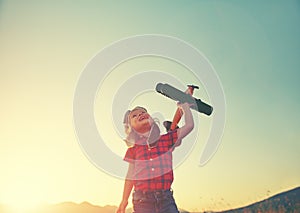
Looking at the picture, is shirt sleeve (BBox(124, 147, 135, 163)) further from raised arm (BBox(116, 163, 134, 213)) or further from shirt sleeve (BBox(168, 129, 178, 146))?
shirt sleeve (BBox(168, 129, 178, 146))

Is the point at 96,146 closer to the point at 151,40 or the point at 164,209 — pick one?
the point at 164,209

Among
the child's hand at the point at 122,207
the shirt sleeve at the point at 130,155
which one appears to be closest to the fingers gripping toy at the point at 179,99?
the shirt sleeve at the point at 130,155

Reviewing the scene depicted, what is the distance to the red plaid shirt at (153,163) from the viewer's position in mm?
1204

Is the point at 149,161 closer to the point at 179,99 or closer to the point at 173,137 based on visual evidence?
the point at 173,137

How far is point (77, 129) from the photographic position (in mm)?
1426

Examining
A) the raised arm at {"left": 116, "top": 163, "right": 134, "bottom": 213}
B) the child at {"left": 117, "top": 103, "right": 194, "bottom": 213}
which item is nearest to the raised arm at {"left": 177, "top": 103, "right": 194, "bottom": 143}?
the child at {"left": 117, "top": 103, "right": 194, "bottom": 213}

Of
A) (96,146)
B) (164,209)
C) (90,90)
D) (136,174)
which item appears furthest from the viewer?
(90,90)

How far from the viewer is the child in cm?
117

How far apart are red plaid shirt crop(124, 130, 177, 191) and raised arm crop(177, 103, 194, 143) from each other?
34 mm

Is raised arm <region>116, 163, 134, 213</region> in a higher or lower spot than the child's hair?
lower

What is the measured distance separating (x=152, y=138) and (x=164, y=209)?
0.28 meters

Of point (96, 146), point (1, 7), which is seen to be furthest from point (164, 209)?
point (1, 7)

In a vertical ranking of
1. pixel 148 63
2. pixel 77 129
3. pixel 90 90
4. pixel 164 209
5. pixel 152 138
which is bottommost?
pixel 164 209

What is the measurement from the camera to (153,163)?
125 cm
